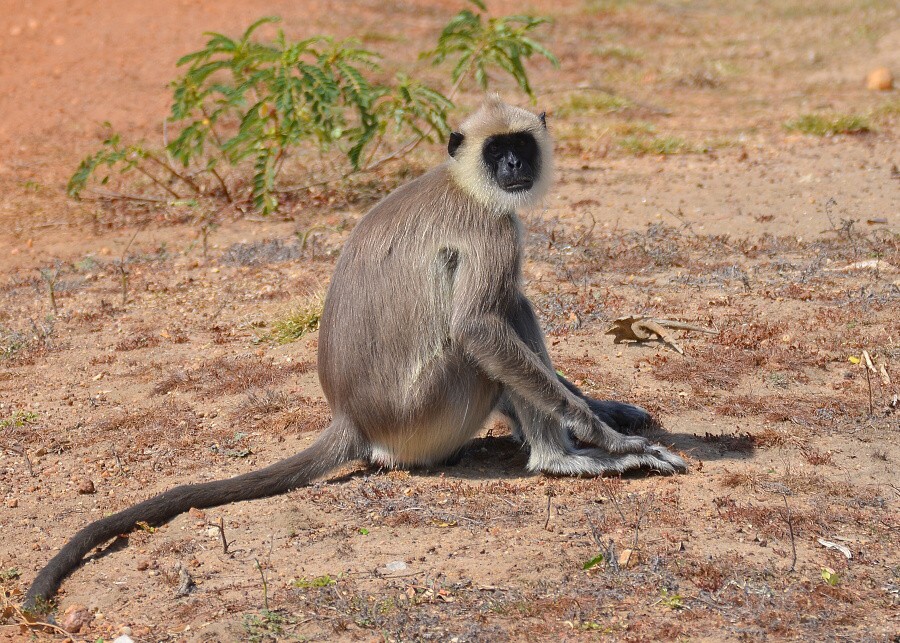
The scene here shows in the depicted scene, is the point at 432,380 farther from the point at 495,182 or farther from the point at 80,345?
the point at 80,345

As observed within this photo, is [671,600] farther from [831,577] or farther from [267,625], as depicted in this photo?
[267,625]

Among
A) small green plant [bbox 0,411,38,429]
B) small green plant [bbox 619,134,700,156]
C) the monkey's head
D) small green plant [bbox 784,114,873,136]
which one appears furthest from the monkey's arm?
small green plant [bbox 784,114,873,136]

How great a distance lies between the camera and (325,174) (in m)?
9.80

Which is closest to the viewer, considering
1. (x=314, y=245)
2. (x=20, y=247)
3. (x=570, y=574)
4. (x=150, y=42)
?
(x=570, y=574)

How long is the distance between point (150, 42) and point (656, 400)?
1142cm

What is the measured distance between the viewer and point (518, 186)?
14.7 feet

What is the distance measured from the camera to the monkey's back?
4.41 meters

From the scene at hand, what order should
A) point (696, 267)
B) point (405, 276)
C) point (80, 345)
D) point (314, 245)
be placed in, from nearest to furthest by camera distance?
point (405, 276), point (80, 345), point (696, 267), point (314, 245)

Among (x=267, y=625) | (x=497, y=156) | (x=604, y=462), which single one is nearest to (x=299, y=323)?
(x=497, y=156)

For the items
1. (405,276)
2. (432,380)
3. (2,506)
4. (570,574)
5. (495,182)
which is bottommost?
(2,506)

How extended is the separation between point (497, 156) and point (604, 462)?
1396 mm

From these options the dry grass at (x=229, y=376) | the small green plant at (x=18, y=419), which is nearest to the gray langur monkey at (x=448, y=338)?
the dry grass at (x=229, y=376)

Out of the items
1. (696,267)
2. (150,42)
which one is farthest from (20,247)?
(150,42)

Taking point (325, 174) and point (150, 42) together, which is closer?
point (325, 174)
